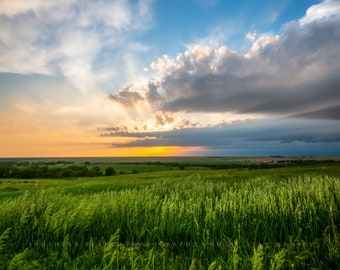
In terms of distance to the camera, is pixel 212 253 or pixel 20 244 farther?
pixel 20 244

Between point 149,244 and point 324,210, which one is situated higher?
point 324,210

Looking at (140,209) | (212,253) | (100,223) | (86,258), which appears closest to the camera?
(86,258)

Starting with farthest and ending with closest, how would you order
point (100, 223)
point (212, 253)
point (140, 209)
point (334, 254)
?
point (140, 209) < point (100, 223) < point (212, 253) < point (334, 254)

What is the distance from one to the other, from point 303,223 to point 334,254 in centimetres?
344

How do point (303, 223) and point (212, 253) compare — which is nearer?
point (212, 253)

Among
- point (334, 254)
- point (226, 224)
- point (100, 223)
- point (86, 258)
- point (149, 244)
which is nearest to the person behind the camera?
point (334, 254)

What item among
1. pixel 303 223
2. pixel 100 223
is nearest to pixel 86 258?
pixel 100 223

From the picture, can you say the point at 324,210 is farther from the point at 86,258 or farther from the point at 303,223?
the point at 86,258

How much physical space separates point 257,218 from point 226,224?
1.20m

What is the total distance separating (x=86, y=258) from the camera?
721 cm

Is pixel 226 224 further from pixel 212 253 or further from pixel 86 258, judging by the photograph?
pixel 86 258

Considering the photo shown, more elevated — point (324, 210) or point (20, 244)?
point (324, 210)

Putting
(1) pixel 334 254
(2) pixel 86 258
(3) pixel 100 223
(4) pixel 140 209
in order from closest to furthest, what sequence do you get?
(1) pixel 334 254, (2) pixel 86 258, (3) pixel 100 223, (4) pixel 140 209

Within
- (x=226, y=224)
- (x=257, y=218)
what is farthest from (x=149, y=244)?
(x=257, y=218)
